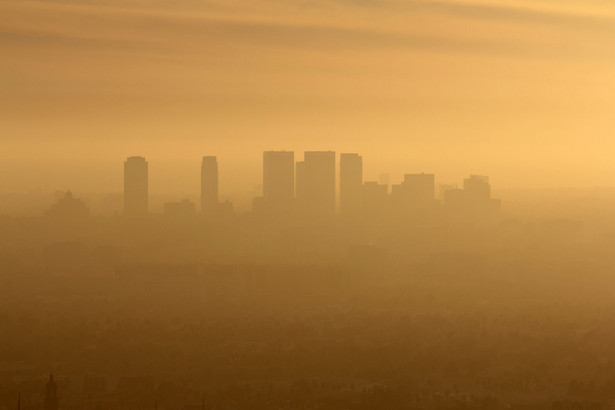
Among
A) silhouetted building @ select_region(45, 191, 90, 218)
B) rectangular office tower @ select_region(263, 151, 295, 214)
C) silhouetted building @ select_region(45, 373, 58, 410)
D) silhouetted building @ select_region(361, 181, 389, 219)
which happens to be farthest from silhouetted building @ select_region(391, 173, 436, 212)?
silhouetted building @ select_region(45, 373, 58, 410)

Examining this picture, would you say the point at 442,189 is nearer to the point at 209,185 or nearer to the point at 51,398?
the point at 209,185

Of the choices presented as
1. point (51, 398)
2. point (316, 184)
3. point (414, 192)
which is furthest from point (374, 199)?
point (51, 398)

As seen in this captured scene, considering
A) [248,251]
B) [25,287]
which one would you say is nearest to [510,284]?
[248,251]

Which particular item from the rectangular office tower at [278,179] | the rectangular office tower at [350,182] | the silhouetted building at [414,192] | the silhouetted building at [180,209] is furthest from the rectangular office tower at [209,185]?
the silhouetted building at [414,192]

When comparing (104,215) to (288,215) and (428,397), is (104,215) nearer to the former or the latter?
(288,215)

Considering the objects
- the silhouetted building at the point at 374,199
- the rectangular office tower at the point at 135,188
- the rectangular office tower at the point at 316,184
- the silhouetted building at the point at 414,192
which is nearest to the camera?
the rectangular office tower at the point at 316,184

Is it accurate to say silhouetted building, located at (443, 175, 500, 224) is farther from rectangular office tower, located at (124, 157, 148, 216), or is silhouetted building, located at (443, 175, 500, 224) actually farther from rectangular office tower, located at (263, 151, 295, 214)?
rectangular office tower, located at (124, 157, 148, 216)

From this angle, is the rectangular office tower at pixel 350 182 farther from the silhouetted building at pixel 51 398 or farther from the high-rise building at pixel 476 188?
the silhouetted building at pixel 51 398
